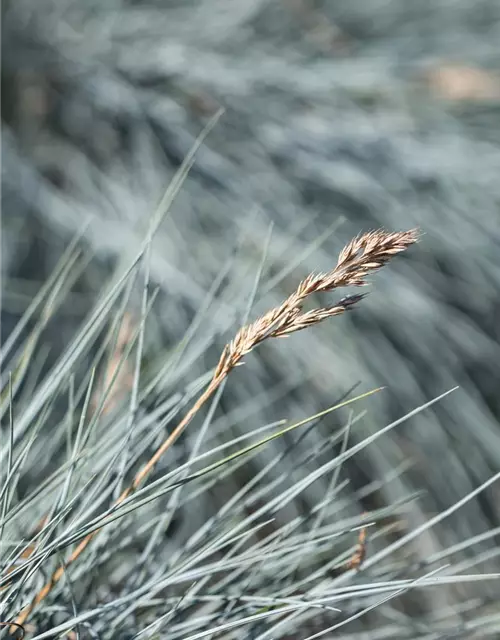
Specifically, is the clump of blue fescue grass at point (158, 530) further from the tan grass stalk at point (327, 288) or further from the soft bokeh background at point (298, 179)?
the soft bokeh background at point (298, 179)

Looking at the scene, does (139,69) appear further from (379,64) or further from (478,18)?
(478,18)

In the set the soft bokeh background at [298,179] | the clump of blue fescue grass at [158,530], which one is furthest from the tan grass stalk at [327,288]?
the soft bokeh background at [298,179]

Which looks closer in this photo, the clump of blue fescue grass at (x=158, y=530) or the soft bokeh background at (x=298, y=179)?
the clump of blue fescue grass at (x=158, y=530)

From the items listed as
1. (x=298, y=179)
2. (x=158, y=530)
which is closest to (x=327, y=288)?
(x=158, y=530)

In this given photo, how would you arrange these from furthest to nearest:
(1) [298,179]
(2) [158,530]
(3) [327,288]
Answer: (1) [298,179] → (2) [158,530] → (3) [327,288]

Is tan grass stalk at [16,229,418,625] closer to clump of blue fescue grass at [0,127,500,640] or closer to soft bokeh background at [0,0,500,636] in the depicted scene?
clump of blue fescue grass at [0,127,500,640]

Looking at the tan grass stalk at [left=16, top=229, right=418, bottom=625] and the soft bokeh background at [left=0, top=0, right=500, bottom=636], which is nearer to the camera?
the tan grass stalk at [left=16, top=229, right=418, bottom=625]

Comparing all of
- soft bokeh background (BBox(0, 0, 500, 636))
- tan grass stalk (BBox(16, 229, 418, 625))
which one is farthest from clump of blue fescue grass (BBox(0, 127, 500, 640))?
soft bokeh background (BBox(0, 0, 500, 636))

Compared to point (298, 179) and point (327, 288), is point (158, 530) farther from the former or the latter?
point (298, 179)
